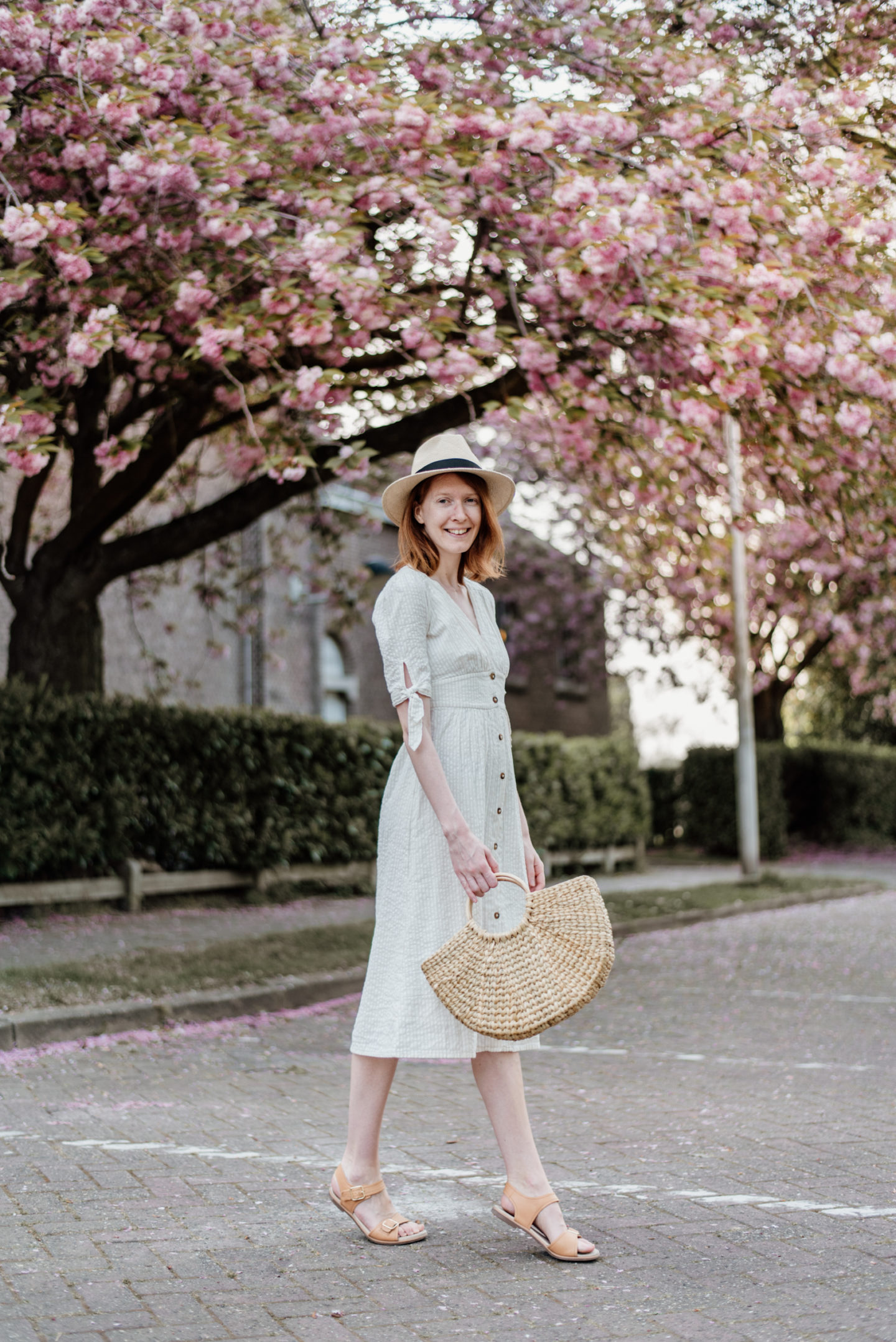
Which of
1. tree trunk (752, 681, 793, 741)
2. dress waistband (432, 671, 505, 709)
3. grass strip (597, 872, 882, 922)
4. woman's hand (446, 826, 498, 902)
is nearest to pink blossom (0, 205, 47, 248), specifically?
dress waistband (432, 671, 505, 709)

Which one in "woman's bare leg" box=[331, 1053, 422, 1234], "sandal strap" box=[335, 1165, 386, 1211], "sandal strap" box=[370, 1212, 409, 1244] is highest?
"woman's bare leg" box=[331, 1053, 422, 1234]

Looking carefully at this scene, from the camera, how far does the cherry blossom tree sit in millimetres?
7293

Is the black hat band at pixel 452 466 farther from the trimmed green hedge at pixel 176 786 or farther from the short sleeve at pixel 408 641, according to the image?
the trimmed green hedge at pixel 176 786

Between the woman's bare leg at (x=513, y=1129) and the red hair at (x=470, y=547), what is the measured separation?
4.46 ft

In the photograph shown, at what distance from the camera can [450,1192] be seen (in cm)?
438

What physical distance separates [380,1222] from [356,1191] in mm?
104

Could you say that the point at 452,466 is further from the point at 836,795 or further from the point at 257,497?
the point at 836,795

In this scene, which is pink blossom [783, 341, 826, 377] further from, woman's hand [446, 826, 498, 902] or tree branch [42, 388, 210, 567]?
tree branch [42, 388, 210, 567]

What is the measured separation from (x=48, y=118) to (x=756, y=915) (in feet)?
35.1

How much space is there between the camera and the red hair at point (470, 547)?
4.08 metres

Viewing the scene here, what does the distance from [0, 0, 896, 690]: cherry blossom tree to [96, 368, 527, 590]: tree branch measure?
1.23 feet

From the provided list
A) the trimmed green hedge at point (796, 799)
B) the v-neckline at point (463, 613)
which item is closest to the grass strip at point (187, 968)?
the v-neckline at point (463, 613)

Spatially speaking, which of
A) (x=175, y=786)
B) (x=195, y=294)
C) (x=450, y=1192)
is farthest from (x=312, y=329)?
(x=175, y=786)

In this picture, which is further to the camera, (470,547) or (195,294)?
(195,294)
